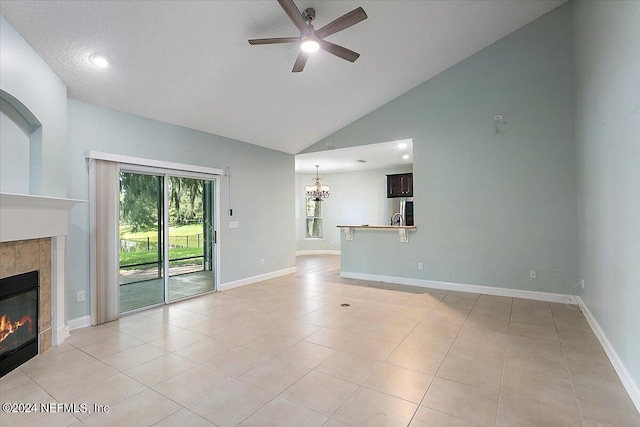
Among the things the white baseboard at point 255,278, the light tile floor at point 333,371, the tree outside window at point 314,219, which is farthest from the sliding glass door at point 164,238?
the tree outside window at point 314,219

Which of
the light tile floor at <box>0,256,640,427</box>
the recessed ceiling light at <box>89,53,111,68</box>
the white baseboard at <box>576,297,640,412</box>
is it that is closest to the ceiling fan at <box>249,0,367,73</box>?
the recessed ceiling light at <box>89,53,111,68</box>

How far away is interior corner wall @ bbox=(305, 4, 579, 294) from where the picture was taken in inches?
176

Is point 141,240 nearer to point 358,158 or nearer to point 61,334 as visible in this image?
point 61,334

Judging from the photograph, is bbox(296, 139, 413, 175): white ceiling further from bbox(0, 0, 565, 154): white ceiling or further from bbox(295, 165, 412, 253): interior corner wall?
bbox(0, 0, 565, 154): white ceiling

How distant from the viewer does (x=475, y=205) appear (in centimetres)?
512

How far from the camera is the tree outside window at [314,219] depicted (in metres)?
10.8

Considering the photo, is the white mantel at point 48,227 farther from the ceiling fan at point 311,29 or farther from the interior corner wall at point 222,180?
the ceiling fan at point 311,29

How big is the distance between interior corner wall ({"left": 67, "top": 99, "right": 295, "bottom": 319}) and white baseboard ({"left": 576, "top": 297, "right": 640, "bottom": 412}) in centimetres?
514

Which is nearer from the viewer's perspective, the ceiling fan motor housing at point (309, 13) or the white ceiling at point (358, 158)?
the ceiling fan motor housing at point (309, 13)

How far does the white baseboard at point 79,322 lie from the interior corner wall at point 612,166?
532 cm

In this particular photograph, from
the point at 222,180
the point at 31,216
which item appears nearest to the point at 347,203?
the point at 222,180

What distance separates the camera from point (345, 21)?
113 inches

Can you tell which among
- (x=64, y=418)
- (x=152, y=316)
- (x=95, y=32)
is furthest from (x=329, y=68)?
(x=64, y=418)

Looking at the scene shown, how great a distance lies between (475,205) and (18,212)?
19.0 ft
